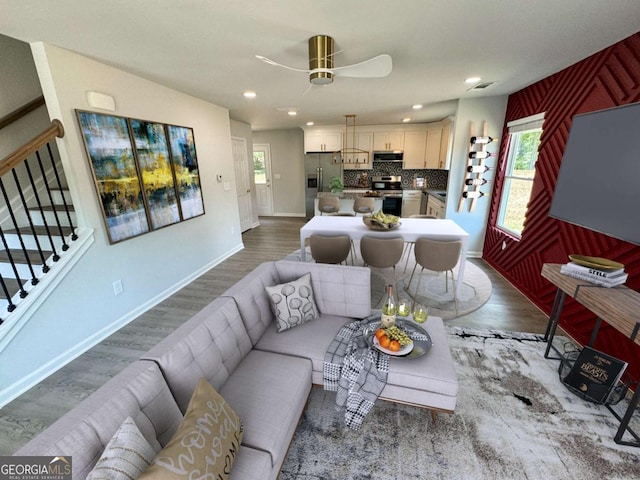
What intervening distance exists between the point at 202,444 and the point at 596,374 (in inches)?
97.8

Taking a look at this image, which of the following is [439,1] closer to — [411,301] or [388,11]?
[388,11]

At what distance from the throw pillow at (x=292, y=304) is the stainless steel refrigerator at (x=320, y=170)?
5.26m

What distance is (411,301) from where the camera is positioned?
3.15 m

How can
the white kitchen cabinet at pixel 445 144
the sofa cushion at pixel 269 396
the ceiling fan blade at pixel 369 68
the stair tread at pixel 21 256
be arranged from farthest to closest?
the white kitchen cabinet at pixel 445 144, the stair tread at pixel 21 256, the ceiling fan blade at pixel 369 68, the sofa cushion at pixel 269 396

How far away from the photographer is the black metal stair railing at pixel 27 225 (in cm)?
205

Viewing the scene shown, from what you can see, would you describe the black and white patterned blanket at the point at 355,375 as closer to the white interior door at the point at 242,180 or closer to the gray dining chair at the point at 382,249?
the gray dining chair at the point at 382,249

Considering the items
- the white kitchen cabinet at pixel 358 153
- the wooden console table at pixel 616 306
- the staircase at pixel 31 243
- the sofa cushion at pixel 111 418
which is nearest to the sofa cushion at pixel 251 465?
the sofa cushion at pixel 111 418

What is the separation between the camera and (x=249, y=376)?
1.56 meters

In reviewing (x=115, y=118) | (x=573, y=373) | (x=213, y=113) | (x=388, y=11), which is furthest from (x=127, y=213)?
(x=573, y=373)

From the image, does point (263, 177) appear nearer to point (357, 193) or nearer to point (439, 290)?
point (357, 193)

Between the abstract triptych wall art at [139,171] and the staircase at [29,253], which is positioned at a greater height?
the abstract triptych wall art at [139,171]

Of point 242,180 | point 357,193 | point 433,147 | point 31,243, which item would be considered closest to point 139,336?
point 31,243

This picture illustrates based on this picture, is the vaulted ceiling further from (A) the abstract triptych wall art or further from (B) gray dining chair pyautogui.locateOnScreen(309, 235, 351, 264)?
(B) gray dining chair pyautogui.locateOnScreen(309, 235, 351, 264)

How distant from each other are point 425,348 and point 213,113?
14.4 feet
